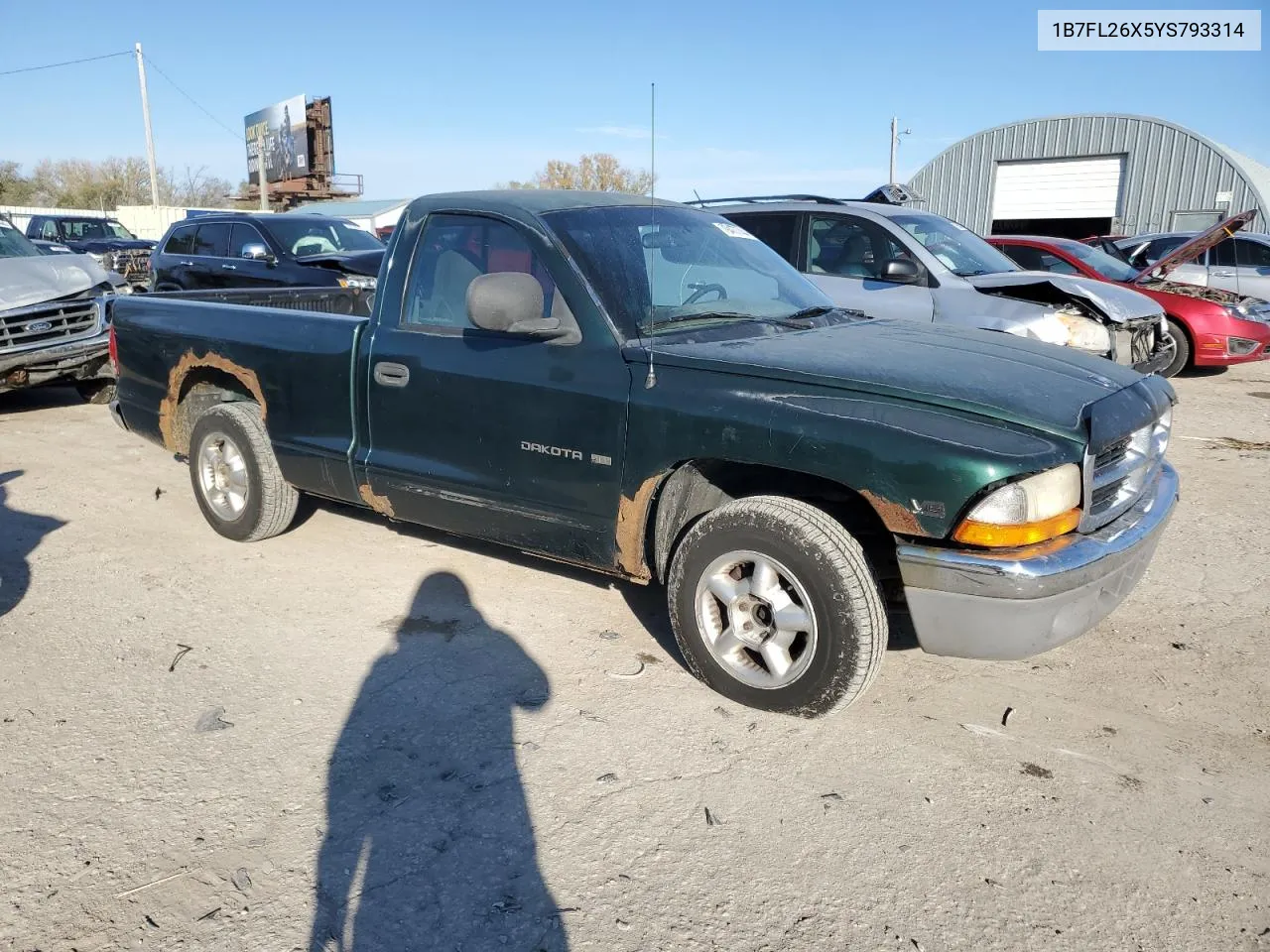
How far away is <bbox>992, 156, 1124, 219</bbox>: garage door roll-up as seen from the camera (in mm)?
30500

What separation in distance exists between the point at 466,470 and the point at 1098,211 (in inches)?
1267

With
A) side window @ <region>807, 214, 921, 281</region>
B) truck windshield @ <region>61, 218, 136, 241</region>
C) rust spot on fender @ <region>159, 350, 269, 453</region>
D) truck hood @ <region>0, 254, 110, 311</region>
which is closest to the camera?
rust spot on fender @ <region>159, 350, 269, 453</region>

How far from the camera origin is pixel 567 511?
3662 millimetres

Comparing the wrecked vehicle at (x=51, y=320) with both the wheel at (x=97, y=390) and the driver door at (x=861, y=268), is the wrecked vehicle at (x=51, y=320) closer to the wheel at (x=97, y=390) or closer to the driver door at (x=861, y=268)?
the wheel at (x=97, y=390)

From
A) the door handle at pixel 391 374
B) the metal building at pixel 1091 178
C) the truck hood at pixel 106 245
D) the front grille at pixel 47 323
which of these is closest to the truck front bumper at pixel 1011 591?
the door handle at pixel 391 374

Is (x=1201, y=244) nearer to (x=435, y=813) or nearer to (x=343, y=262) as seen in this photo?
(x=343, y=262)

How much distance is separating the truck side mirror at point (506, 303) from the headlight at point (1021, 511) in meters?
1.66

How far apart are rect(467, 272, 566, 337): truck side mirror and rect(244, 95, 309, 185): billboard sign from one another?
169ft

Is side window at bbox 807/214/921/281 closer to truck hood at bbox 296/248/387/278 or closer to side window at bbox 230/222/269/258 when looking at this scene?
truck hood at bbox 296/248/387/278

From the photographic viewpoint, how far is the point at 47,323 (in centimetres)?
805

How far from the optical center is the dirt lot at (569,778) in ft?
7.75

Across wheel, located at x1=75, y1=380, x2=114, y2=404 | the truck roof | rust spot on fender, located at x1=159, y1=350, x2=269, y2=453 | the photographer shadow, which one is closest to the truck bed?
rust spot on fender, located at x1=159, y1=350, x2=269, y2=453

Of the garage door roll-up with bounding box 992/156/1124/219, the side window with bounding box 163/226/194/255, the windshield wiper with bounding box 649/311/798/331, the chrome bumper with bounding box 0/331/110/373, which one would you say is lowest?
the chrome bumper with bounding box 0/331/110/373

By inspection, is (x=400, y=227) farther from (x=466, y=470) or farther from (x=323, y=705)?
(x=323, y=705)
